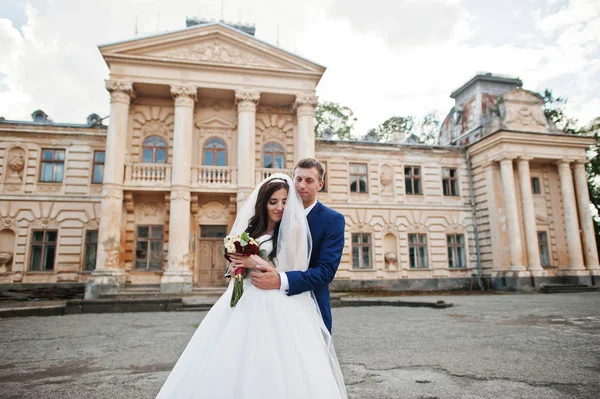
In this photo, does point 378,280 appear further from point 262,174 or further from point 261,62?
point 261,62

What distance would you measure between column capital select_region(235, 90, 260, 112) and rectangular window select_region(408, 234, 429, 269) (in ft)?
37.7

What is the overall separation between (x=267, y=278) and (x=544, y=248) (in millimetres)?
24817

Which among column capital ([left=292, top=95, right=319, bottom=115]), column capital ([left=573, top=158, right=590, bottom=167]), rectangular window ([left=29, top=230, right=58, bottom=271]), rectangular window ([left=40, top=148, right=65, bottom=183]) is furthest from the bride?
column capital ([left=573, top=158, right=590, bottom=167])

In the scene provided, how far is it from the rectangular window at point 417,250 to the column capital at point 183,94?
45.9 feet

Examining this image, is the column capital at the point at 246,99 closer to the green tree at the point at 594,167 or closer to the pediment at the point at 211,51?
the pediment at the point at 211,51

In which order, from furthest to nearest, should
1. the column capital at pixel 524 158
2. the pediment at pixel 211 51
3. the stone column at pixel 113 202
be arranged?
1. the column capital at pixel 524 158
2. the pediment at pixel 211 51
3. the stone column at pixel 113 202

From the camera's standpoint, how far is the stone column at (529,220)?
2078 centimetres

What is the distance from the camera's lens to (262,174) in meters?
19.2

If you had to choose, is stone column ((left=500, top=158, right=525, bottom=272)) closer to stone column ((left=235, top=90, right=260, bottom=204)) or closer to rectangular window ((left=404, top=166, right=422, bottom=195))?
rectangular window ((left=404, top=166, right=422, bottom=195))

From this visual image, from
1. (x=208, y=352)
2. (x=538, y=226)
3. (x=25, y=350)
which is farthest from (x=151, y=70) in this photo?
(x=538, y=226)

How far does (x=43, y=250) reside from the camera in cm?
1872

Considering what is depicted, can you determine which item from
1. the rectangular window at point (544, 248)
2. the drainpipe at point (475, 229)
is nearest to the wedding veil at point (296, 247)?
the drainpipe at point (475, 229)

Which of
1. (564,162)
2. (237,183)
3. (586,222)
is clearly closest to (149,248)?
(237,183)

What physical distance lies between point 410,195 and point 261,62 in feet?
36.9
